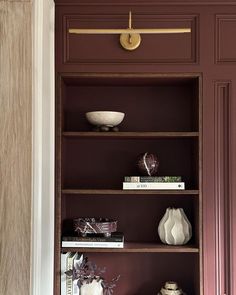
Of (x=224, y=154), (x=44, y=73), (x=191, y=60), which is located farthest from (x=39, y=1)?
(x=224, y=154)

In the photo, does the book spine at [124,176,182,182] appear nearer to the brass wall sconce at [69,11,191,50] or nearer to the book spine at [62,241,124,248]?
the book spine at [62,241,124,248]

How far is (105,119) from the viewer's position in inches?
89.7

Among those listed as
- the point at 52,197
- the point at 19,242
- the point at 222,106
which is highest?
the point at 222,106

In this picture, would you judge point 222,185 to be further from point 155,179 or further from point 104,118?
point 104,118

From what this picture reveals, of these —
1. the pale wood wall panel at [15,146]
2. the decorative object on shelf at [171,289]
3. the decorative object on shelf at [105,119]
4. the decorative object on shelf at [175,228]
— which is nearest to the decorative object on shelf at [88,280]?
the decorative object on shelf at [171,289]

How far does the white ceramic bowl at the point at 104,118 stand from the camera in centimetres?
228

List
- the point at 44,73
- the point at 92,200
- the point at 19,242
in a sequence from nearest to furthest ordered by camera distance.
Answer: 1. the point at 19,242
2. the point at 44,73
3. the point at 92,200

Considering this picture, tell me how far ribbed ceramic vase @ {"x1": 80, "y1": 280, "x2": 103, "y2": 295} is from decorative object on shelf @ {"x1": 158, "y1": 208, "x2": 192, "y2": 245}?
418 mm

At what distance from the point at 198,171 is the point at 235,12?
0.82 meters

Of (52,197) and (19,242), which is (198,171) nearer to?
(52,197)

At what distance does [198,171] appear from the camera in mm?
2193

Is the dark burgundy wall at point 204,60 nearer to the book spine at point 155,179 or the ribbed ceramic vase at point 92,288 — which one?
the book spine at point 155,179

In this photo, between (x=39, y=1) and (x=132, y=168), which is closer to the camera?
(x=39, y=1)

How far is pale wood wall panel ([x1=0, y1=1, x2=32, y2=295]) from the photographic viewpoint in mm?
1764
